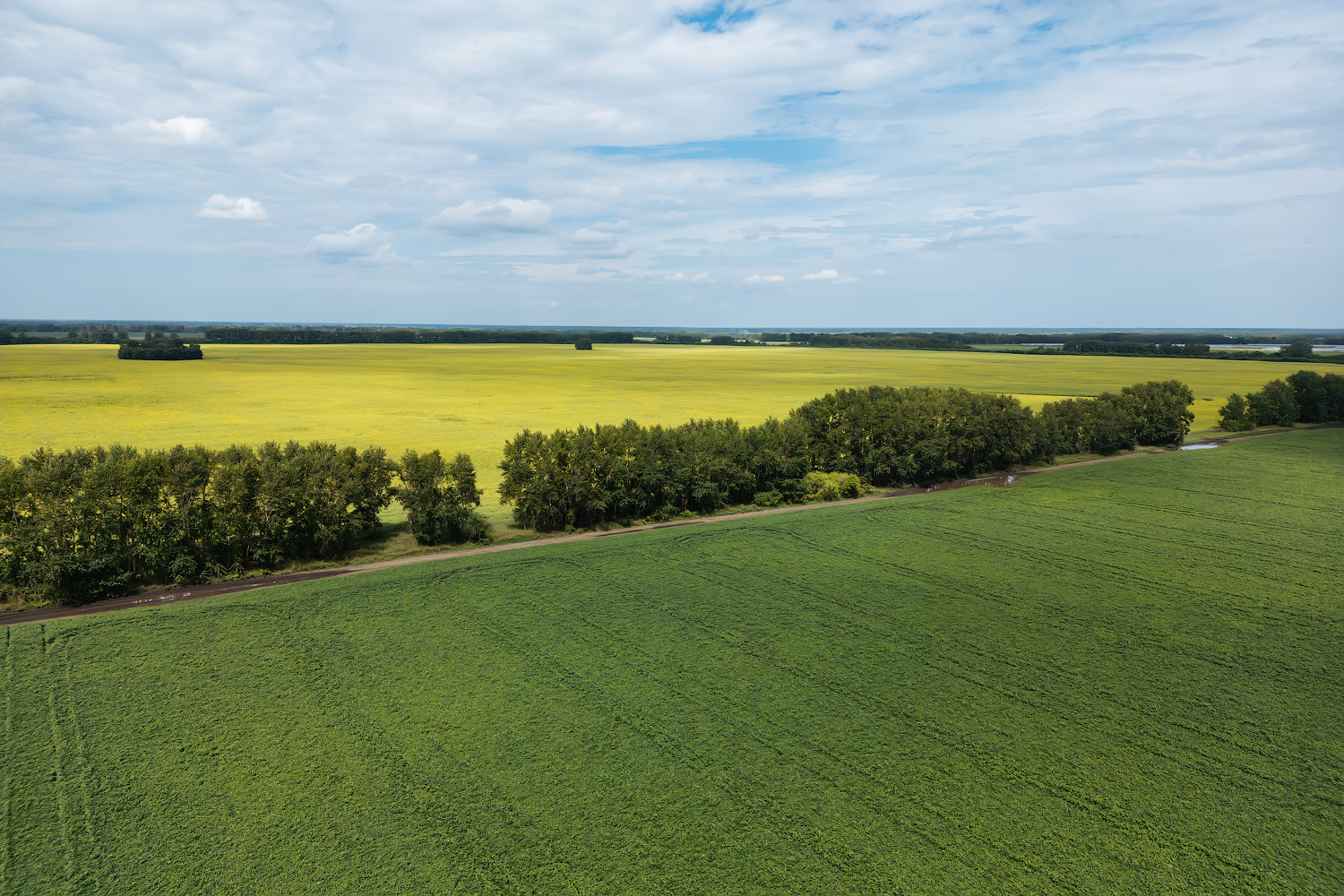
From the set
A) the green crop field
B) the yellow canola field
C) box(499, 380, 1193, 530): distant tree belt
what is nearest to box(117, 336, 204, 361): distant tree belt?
the yellow canola field


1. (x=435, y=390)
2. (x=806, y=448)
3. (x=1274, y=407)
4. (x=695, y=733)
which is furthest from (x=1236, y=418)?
(x=435, y=390)

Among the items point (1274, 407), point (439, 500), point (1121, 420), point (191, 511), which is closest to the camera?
point (191, 511)

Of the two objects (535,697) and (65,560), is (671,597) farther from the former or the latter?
(65,560)

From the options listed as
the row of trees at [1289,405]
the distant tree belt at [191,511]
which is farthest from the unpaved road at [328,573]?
the row of trees at [1289,405]

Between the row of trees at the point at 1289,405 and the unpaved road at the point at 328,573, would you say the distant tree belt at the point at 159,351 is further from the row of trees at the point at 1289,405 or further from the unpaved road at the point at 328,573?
the row of trees at the point at 1289,405

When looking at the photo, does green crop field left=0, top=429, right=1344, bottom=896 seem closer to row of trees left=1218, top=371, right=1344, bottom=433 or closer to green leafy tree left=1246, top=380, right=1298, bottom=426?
row of trees left=1218, top=371, right=1344, bottom=433

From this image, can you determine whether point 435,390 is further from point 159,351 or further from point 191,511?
point 159,351
